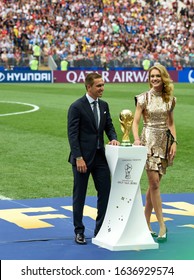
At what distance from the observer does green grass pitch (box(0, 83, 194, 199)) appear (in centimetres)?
1205

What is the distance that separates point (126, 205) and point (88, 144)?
78 centimetres

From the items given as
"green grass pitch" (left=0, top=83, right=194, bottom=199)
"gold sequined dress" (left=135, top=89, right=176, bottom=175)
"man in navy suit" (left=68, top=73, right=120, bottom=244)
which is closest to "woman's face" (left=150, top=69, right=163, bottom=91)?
"gold sequined dress" (left=135, top=89, right=176, bottom=175)

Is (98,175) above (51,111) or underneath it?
above

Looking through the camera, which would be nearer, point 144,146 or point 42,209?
point 144,146

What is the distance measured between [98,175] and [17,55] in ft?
123

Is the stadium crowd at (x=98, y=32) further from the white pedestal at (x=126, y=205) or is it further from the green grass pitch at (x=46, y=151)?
the white pedestal at (x=126, y=205)

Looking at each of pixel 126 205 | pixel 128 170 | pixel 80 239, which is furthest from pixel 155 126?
pixel 80 239

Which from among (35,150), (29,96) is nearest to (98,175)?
(35,150)

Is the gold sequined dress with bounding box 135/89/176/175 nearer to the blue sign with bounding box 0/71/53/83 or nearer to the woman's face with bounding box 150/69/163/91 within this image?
the woman's face with bounding box 150/69/163/91

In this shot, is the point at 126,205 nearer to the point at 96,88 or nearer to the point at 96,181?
the point at 96,181

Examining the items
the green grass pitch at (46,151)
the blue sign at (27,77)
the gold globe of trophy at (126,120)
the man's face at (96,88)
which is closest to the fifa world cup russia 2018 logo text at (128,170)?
the gold globe of trophy at (126,120)

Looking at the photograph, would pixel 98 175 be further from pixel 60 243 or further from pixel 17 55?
pixel 17 55

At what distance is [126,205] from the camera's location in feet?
25.6
